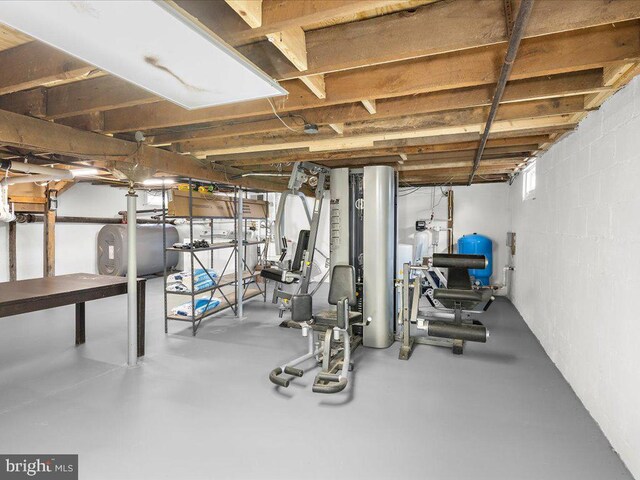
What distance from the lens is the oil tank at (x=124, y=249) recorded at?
7469 mm

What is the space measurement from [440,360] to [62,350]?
4.13 m

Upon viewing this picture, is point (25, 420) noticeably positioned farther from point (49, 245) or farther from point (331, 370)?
point (49, 245)

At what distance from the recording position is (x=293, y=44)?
1691 millimetres

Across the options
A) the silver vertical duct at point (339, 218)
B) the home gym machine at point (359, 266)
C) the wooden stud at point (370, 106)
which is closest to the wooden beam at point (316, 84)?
the wooden stud at point (370, 106)

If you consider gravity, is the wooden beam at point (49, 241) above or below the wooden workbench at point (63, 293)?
above

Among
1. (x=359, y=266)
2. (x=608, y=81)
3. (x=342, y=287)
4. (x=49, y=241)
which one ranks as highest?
(x=608, y=81)

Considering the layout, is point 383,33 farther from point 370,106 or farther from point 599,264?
point 599,264

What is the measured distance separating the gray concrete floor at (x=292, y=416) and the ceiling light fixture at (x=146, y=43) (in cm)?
212

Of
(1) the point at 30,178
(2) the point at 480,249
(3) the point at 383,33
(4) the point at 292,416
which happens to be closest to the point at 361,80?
(3) the point at 383,33

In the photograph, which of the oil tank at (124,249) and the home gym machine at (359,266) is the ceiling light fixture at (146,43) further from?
the oil tank at (124,249)

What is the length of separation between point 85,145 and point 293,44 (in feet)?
7.43

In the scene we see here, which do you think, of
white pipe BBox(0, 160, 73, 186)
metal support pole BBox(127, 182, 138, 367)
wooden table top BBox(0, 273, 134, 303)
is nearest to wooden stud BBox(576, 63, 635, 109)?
metal support pole BBox(127, 182, 138, 367)

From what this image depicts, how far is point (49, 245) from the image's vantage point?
22.1 ft

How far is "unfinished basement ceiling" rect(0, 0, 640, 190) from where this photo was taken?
1507 mm
